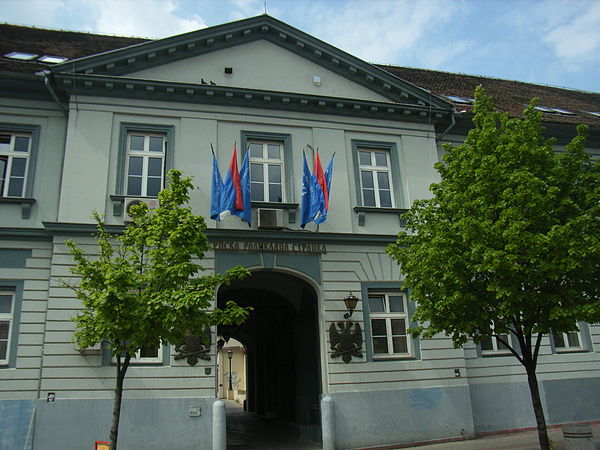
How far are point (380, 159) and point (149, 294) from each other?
8.76m

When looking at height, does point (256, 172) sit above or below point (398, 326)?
above

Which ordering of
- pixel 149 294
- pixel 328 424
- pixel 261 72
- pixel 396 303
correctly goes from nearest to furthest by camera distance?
pixel 149 294
pixel 328 424
pixel 396 303
pixel 261 72

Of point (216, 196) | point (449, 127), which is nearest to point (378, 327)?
point (216, 196)

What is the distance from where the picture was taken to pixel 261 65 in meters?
15.5

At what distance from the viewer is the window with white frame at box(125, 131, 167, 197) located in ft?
44.7

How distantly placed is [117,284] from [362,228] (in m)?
7.44

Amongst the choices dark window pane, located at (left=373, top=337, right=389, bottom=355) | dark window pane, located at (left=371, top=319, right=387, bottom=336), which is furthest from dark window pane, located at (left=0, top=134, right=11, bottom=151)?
A: dark window pane, located at (left=373, top=337, right=389, bottom=355)

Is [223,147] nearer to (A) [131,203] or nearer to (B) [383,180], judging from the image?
(A) [131,203]

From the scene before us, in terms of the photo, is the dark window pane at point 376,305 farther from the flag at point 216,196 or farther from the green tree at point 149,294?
the green tree at point 149,294

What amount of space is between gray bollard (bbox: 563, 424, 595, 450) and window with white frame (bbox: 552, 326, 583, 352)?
578cm

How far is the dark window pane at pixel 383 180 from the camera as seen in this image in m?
15.4

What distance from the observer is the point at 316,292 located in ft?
45.6

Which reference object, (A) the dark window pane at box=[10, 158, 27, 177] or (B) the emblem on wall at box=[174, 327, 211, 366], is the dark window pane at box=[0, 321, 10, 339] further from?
(B) the emblem on wall at box=[174, 327, 211, 366]

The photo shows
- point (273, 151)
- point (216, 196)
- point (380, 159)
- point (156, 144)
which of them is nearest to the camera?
point (216, 196)
